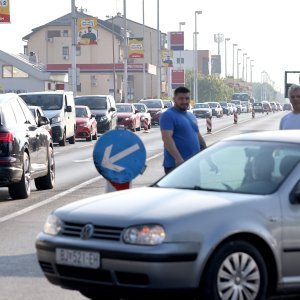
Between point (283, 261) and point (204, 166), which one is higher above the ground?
point (204, 166)

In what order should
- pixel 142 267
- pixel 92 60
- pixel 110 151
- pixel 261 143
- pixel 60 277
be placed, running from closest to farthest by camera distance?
pixel 142 267 → pixel 60 277 → pixel 261 143 → pixel 110 151 → pixel 92 60

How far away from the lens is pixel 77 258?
26.6ft

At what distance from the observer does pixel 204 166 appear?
9.32 m

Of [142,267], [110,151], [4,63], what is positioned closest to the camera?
[142,267]

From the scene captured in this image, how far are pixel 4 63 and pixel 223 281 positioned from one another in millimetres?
105832

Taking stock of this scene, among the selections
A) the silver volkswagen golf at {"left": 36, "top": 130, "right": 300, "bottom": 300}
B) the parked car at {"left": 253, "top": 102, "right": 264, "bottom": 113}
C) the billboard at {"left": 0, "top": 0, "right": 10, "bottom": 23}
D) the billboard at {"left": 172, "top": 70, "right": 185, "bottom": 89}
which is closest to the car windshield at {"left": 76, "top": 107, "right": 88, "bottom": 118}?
the billboard at {"left": 0, "top": 0, "right": 10, "bottom": 23}

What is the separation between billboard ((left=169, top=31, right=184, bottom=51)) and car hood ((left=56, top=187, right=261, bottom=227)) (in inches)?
5143

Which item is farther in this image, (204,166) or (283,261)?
(204,166)

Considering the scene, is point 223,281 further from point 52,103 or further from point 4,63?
point 4,63

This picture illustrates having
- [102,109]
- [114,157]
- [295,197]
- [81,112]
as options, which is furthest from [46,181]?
[102,109]

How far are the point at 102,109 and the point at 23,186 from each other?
106 ft

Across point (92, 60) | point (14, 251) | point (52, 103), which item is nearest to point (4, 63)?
point (92, 60)

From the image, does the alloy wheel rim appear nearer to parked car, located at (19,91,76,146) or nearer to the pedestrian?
the pedestrian

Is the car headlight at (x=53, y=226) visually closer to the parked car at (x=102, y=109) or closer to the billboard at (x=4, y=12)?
the parked car at (x=102, y=109)
